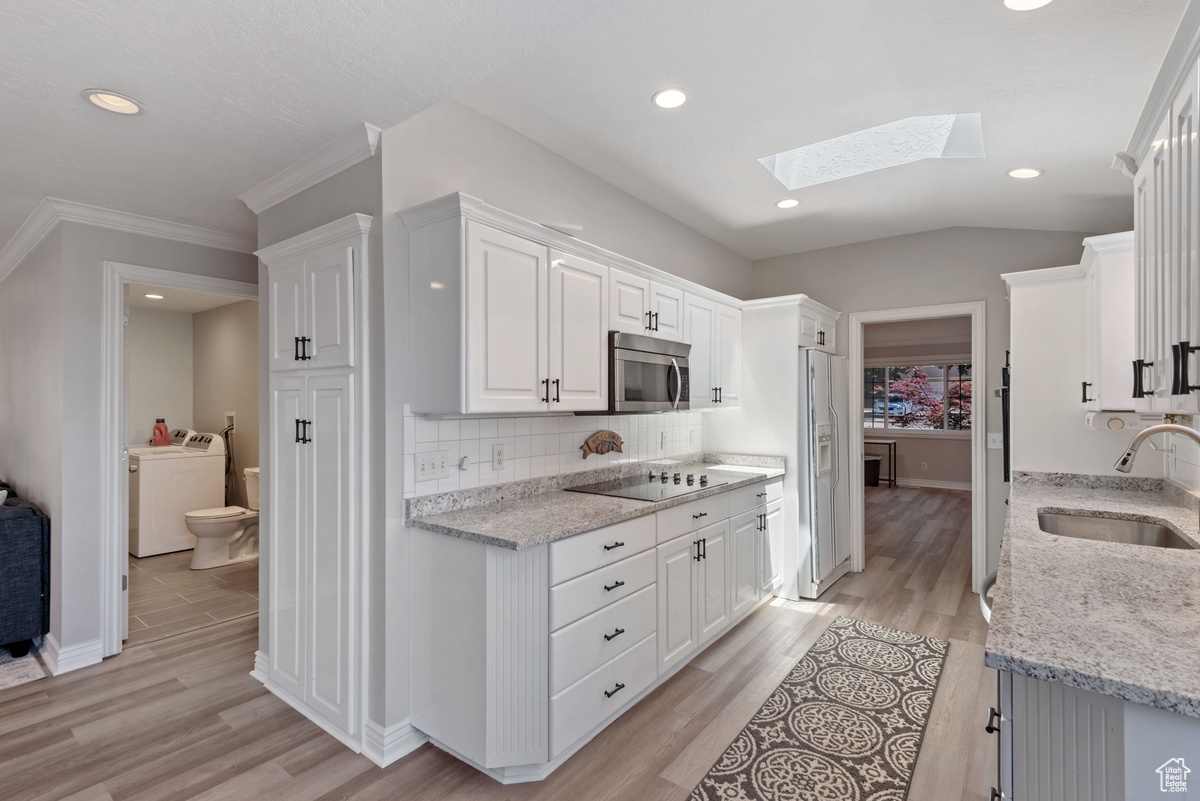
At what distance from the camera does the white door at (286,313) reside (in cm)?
253

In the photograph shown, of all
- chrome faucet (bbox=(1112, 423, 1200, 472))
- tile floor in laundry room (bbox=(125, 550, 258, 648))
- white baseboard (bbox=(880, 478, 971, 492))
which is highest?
chrome faucet (bbox=(1112, 423, 1200, 472))

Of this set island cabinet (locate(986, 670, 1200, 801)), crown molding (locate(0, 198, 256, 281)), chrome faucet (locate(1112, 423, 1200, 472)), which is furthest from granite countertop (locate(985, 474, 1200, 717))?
crown molding (locate(0, 198, 256, 281))

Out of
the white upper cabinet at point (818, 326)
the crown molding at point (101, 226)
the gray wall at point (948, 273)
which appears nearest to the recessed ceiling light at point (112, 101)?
the crown molding at point (101, 226)

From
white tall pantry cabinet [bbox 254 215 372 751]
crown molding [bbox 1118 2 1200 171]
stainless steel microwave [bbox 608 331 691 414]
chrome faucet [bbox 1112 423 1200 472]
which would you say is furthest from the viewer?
stainless steel microwave [bbox 608 331 691 414]

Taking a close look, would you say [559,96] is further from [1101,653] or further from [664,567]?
[1101,653]

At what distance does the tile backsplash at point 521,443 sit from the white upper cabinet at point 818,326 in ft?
3.69

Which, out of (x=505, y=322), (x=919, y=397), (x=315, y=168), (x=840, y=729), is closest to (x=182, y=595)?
(x=315, y=168)

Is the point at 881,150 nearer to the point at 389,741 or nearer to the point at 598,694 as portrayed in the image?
the point at 598,694

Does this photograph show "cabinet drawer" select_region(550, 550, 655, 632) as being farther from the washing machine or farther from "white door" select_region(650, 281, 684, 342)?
the washing machine

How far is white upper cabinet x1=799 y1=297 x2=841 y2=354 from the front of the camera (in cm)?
404

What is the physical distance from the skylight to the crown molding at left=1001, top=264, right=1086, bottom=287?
0.88 metres

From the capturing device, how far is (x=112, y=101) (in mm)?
1953

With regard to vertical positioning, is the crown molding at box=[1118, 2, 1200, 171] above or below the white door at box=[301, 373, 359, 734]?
above

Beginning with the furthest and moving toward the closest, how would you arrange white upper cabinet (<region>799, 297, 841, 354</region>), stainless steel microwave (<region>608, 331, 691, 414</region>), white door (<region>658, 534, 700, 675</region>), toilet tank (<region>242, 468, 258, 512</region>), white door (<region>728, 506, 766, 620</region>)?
toilet tank (<region>242, 468, 258, 512</region>) → white upper cabinet (<region>799, 297, 841, 354</region>) → white door (<region>728, 506, 766, 620</region>) → stainless steel microwave (<region>608, 331, 691, 414</region>) → white door (<region>658, 534, 700, 675</region>)
